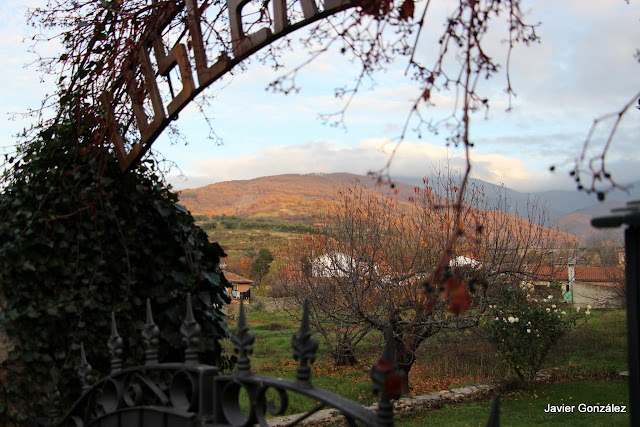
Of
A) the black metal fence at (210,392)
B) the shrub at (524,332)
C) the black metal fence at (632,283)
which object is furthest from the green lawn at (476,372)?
the black metal fence at (632,283)

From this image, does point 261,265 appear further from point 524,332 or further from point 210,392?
point 210,392

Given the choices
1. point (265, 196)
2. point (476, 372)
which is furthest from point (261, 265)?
point (265, 196)

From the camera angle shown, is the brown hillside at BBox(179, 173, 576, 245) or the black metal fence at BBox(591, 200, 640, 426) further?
the brown hillside at BBox(179, 173, 576, 245)

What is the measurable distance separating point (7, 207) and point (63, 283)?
0.49 metres

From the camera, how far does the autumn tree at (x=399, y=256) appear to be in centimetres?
899

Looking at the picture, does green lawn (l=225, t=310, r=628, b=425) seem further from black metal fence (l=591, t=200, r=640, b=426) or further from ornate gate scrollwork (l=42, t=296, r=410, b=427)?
black metal fence (l=591, t=200, r=640, b=426)

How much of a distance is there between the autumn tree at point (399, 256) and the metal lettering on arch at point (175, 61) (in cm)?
635

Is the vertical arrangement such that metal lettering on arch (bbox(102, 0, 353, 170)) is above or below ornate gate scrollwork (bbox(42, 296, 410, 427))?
above

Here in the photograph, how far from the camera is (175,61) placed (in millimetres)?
2438

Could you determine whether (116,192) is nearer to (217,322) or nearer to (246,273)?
(217,322)

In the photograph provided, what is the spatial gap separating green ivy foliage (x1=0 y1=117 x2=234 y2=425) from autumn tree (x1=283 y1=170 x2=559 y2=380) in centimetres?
612

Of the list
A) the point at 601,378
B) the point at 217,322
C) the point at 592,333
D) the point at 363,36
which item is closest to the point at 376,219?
the point at 601,378

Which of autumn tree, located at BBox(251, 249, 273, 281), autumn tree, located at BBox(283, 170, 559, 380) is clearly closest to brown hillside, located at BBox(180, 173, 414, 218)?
autumn tree, located at BBox(251, 249, 273, 281)

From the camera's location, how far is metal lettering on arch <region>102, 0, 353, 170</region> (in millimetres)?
2068
